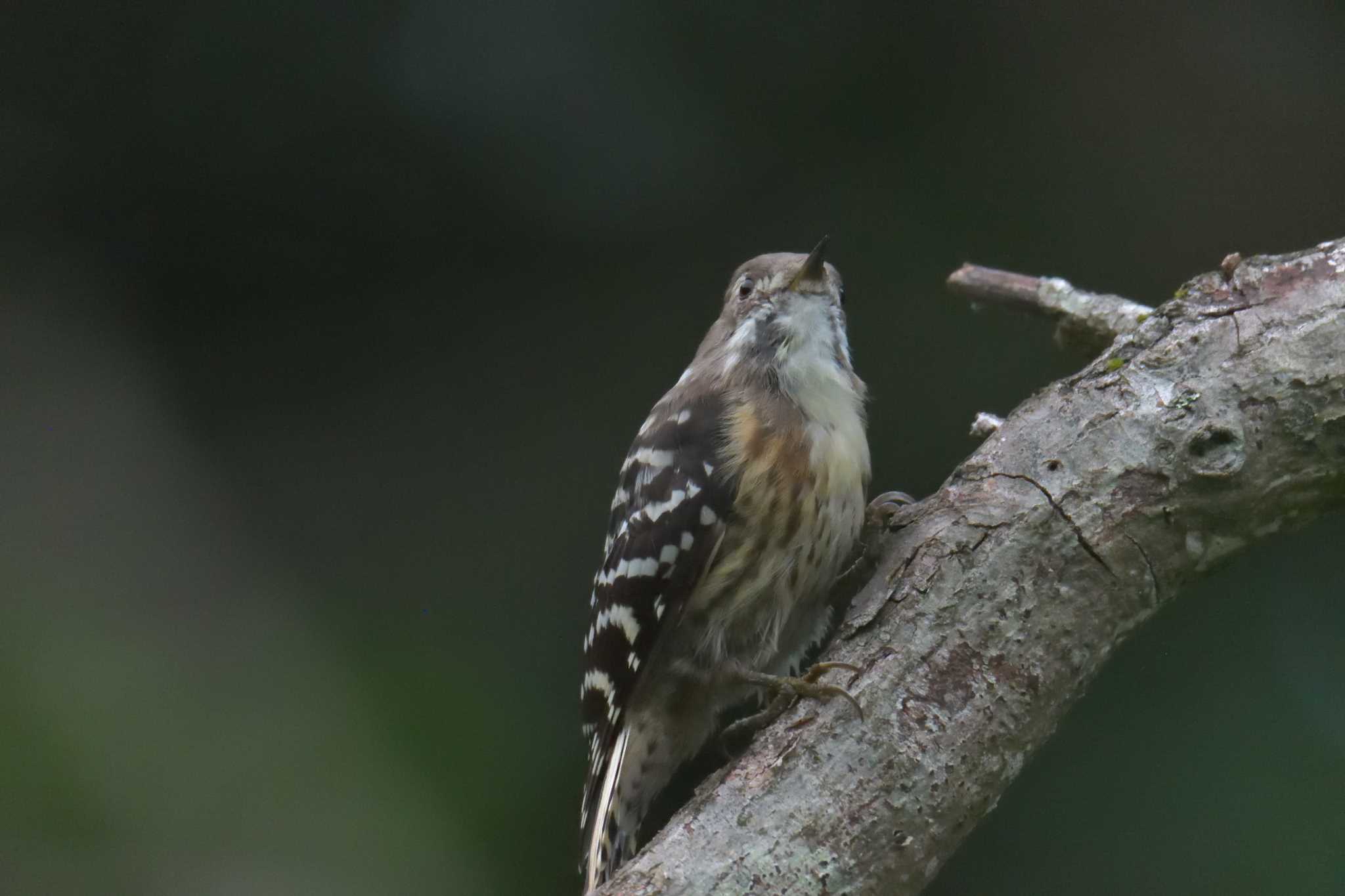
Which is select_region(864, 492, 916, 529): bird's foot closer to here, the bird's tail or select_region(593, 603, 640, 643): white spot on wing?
select_region(593, 603, 640, 643): white spot on wing

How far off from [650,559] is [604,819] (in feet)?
1.72

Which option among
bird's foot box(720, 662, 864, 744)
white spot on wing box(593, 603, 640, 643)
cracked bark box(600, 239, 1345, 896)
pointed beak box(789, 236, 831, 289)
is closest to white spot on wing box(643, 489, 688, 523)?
white spot on wing box(593, 603, 640, 643)

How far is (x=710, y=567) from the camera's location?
2486 mm

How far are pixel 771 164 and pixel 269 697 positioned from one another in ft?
6.60

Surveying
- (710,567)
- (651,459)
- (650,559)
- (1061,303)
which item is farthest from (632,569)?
(1061,303)

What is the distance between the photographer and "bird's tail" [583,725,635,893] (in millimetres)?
2480

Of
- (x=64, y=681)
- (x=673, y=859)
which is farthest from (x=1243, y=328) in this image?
(x=64, y=681)

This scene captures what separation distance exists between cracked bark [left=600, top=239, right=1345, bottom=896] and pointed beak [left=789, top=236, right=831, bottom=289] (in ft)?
2.39

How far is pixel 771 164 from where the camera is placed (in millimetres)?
3672

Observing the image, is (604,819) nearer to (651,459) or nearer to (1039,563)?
(651,459)

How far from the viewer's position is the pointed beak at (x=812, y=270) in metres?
2.76

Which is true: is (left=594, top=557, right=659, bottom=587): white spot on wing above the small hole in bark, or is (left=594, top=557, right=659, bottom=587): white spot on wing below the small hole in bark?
above

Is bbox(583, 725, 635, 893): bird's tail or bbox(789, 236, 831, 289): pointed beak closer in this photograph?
bbox(583, 725, 635, 893): bird's tail

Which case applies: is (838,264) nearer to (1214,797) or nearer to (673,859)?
(1214,797)
